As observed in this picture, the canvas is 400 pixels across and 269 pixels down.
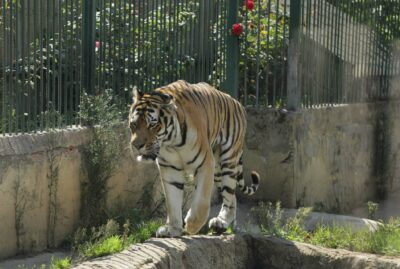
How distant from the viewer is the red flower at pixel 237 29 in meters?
11.0

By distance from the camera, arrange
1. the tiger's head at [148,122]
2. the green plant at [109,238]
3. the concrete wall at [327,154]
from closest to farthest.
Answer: the green plant at [109,238] < the tiger's head at [148,122] < the concrete wall at [327,154]

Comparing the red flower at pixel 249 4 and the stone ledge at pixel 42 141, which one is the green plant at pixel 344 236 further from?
the red flower at pixel 249 4

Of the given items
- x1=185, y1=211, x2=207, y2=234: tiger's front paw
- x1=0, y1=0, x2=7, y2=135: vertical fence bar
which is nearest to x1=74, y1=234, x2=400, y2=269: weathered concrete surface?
x1=185, y1=211, x2=207, y2=234: tiger's front paw

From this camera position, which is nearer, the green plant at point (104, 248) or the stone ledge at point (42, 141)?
the green plant at point (104, 248)

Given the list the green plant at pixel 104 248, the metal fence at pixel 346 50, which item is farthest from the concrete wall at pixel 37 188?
the metal fence at pixel 346 50

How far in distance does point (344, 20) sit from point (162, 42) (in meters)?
3.43

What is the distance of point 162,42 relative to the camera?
9.89 metres

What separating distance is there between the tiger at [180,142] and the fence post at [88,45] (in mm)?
1088

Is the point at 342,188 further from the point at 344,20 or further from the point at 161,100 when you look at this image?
the point at 161,100

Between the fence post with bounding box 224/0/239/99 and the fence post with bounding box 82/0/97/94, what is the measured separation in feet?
8.82

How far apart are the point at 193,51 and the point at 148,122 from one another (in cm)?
342

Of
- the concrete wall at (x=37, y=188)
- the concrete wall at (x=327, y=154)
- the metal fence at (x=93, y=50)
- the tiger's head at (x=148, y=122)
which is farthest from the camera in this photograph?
the concrete wall at (x=327, y=154)

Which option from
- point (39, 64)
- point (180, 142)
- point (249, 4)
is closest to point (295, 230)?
point (180, 142)

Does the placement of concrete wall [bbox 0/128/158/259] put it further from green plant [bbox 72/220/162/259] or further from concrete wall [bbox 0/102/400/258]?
green plant [bbox 72/220/162/259]
